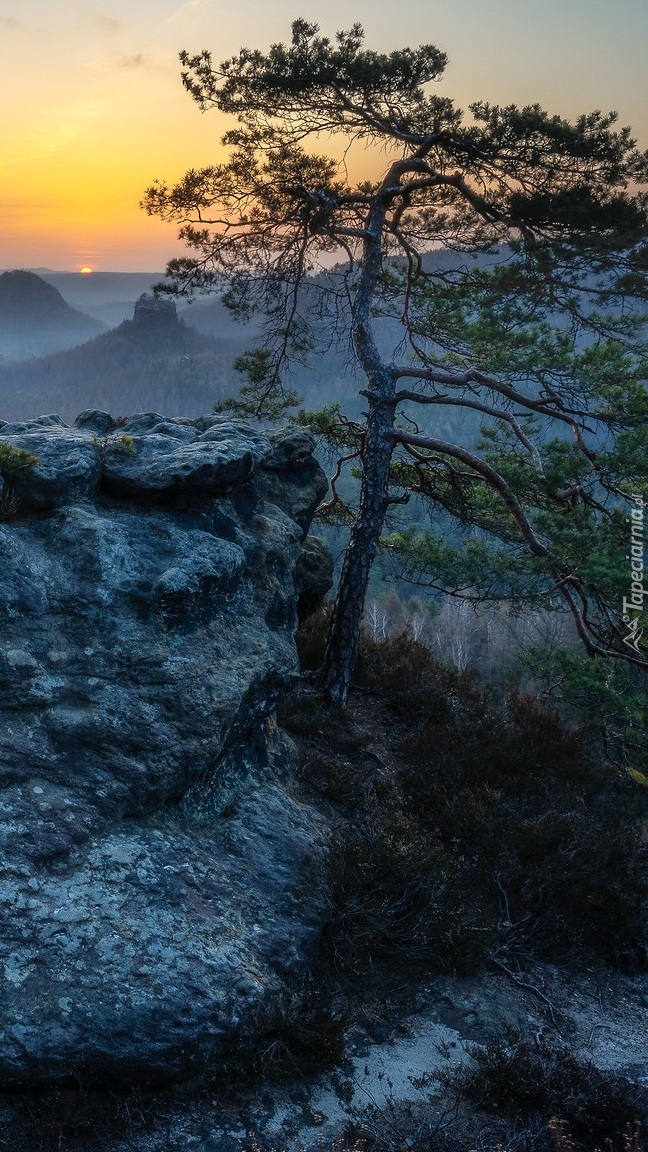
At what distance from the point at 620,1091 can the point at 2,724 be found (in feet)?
14.2

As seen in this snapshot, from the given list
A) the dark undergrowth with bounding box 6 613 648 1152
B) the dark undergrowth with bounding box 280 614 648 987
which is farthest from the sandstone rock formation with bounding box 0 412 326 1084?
the dark undergrowth with bounding box 280 614 648 987

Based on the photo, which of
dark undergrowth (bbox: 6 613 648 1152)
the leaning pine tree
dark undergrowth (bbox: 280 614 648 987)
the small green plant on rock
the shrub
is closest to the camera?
dark undergrowth (bbox: 6 613 648 1152)

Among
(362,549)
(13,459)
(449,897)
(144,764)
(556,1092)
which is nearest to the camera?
(556,1092)

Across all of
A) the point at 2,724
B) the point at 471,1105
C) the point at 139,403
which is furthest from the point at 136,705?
→ the point at 139,403

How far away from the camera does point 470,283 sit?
9133 mm

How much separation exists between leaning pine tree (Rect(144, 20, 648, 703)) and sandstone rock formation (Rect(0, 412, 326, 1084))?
2813 millimetres

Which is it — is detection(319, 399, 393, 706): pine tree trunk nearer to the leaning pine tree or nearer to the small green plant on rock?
the leaning pine tree

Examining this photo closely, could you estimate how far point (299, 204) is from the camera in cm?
857

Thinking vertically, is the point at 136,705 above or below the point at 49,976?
above

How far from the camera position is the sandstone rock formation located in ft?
12.9

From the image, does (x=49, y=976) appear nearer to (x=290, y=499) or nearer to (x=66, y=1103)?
(x=66, y=1103)

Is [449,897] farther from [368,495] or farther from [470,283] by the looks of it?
[470,283]

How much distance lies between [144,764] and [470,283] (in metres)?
7.23

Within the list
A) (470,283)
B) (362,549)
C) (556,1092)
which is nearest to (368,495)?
(362,549)
